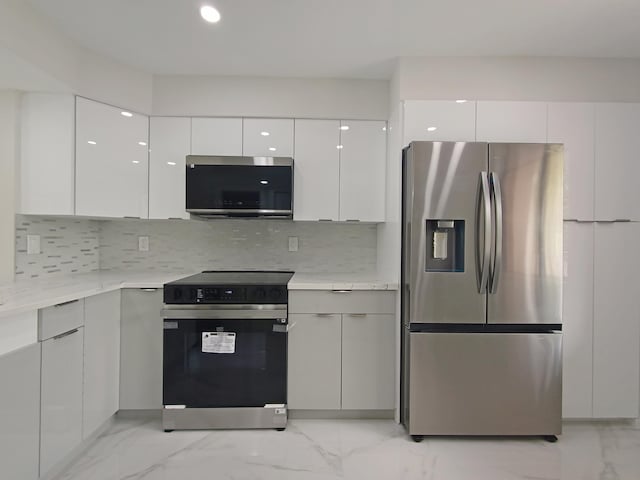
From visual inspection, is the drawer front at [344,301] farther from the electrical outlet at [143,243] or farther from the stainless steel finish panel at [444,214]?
the electrical outlet at [143,243]

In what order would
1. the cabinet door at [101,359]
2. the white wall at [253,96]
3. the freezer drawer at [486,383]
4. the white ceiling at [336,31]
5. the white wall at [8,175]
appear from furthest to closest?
1. the white wall at [253,96]
2. the white wall at [8,175]
3. the freezer drawer at [486,383]
4. the cabinet door at [101,359]
5. the white ceiling at [336,31]

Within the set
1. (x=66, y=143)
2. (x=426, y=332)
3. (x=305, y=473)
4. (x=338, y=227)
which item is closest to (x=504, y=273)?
(x=426, y=332)

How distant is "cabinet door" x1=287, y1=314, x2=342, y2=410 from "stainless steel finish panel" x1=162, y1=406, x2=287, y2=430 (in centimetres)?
13

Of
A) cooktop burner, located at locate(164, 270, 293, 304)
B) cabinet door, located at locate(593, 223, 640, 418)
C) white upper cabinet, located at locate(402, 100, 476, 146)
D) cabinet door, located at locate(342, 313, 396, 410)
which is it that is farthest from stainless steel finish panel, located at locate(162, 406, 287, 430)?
cabinet door, located at locate(593, 223, 640, 418)

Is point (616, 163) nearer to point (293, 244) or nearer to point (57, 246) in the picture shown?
point (293, 244)

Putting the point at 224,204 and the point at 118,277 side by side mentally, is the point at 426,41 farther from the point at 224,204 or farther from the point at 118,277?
the point at 118,277

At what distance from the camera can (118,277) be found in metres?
2.51

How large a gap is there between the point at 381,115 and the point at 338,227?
934 millimetres

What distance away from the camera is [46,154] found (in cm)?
226

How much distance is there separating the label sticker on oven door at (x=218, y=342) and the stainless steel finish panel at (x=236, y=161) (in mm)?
1136

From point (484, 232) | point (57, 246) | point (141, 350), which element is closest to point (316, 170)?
point (484, 232)

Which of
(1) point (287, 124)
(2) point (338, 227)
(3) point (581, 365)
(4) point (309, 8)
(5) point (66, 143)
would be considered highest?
(4) point (309, 8)

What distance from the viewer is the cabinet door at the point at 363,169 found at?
2.64m

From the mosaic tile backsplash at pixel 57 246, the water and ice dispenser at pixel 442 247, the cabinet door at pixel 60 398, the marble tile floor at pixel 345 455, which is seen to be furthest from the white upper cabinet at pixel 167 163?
the water and ice dispenser at pixel 442 247
